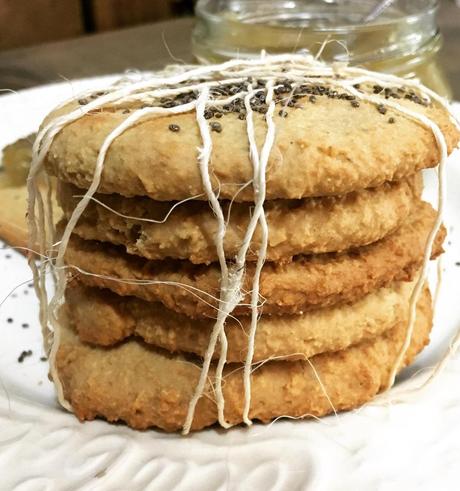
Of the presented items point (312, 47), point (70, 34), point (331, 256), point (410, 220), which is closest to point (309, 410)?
point (331, 256)

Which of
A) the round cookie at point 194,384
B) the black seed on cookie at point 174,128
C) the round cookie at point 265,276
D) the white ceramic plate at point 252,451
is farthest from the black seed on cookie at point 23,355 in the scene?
the black seed on cookie at point 174,128

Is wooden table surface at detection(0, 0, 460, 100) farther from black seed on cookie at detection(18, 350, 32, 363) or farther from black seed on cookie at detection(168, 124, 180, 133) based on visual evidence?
black seed on cookie at detection(168, 124, 180, 133)

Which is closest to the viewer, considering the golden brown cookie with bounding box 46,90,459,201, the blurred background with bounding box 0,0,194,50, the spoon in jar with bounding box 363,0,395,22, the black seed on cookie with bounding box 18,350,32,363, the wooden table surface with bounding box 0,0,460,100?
the golden brown cookie with bounding box 46,90,459,201

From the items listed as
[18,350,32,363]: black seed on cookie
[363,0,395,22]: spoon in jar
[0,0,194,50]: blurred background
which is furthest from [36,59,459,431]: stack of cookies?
[0,0,194,50]: blurred background

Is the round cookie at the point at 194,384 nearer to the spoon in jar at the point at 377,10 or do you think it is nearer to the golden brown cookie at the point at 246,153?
the golden brown cookie at the point at 246,153

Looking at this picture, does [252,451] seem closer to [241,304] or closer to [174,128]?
[241,304]

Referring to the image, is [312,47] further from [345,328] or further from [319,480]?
[319,480]

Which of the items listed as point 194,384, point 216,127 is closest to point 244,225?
point 216,127
